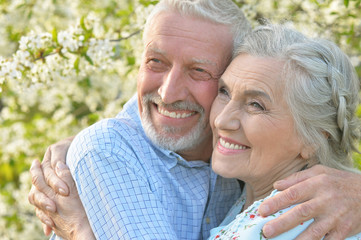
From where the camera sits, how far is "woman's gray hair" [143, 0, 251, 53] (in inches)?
102

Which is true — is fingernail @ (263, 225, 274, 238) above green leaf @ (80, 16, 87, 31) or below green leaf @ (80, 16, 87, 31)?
below

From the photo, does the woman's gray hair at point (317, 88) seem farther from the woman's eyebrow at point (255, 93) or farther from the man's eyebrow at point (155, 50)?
the man's eyebrow at point (155, 50)

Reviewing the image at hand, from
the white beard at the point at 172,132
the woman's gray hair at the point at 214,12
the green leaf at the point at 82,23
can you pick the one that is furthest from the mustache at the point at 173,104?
the green leaf at the point at 82,23

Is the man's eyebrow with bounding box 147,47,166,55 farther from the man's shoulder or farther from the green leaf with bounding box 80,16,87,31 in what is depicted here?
the green leaf with bounding box 80,16,87,31

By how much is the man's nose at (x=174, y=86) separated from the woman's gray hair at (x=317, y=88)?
0.39 metres

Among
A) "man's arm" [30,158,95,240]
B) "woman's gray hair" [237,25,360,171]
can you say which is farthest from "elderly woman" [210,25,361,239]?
"man's arm" [30,158,95,240]

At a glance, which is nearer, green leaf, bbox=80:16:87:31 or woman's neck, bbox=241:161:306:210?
woman's neck, bbox=241:161:306:210

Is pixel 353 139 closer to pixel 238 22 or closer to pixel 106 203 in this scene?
pixel 238 22

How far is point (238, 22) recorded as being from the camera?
271 centimetres

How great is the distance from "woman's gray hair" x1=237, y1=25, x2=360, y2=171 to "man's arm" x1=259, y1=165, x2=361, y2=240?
20 cm

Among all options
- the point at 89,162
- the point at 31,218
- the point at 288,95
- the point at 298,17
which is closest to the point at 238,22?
the point at 288,95

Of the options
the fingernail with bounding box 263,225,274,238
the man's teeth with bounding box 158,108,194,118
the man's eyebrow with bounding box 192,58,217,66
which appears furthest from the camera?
the man's teeth with bounding box 158,108,194,118

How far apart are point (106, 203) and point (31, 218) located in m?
3.70

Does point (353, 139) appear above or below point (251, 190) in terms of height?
above
